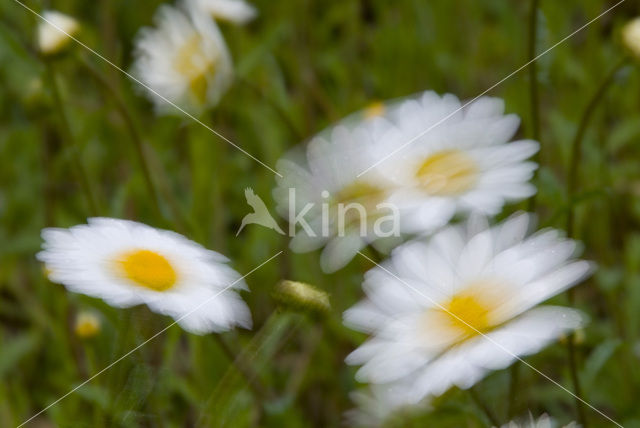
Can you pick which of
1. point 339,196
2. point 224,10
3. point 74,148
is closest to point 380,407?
point 339,196

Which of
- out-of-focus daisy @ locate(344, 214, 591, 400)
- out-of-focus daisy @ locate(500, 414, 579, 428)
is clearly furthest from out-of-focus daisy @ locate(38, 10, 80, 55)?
out-of-focus daisy @ locate(500, 414, 579, 428)

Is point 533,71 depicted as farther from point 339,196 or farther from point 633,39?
point 339,196

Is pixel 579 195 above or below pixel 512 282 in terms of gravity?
above

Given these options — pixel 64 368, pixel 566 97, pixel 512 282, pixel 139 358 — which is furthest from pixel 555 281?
pixel 566 97

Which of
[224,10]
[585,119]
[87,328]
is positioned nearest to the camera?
[585,119]

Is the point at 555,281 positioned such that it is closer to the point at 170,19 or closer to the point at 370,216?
the point at 370,216
